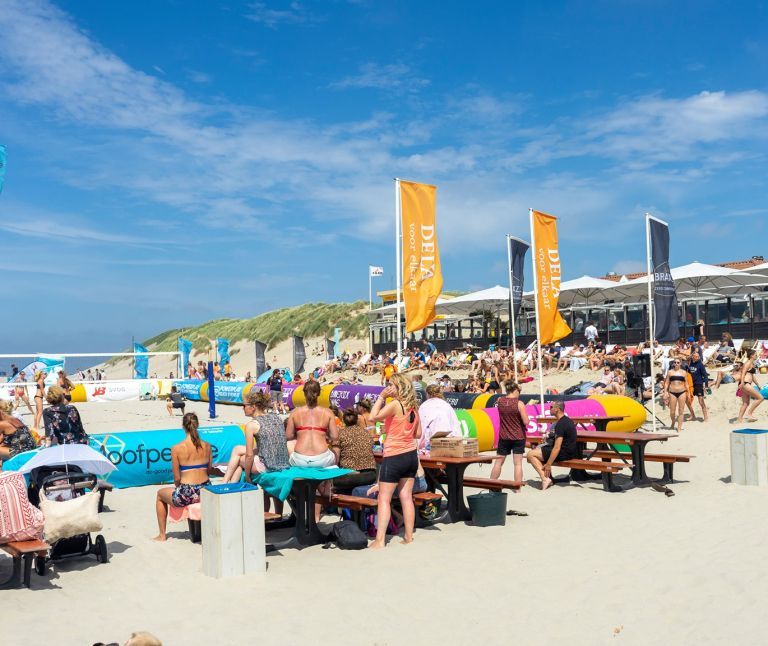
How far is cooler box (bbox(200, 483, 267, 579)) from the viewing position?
18.6 feet

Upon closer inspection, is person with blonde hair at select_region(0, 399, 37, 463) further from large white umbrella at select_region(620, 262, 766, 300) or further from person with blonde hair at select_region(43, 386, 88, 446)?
large white umbrella at select_region(620, 262, 766, 300)

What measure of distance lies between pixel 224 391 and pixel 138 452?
15020mm

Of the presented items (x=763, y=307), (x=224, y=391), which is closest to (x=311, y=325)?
(x=224, y=391)

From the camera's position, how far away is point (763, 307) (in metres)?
25.5

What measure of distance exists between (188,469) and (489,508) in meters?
2.75

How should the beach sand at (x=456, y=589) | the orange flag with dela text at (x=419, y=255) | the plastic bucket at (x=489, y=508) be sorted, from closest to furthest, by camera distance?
the beach sand at (x=456, y=589), the plastic bucket at (x=489, y=508), the orange flag with dela text at (x=419, y=255)

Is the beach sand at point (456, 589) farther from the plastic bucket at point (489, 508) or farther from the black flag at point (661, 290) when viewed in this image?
the black flag at point (661, 290)

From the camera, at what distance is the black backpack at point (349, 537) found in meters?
6.53

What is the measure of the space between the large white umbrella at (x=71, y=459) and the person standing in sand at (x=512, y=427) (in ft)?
13.3

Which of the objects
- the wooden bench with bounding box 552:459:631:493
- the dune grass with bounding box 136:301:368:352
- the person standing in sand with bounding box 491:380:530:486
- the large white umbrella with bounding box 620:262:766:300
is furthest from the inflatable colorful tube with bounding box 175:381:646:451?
the dune grass with bounding box 136:301:368:352

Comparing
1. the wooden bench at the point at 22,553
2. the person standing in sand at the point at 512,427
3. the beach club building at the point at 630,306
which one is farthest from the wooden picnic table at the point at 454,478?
the beach club building at the point at 630,306

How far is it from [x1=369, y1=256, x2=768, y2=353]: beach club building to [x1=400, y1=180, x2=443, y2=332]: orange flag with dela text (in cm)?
1178

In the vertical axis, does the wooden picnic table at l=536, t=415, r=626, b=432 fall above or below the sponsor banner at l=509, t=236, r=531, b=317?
below

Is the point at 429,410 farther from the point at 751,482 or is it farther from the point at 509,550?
the point at 751,482
